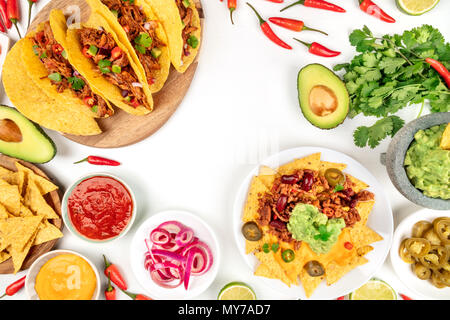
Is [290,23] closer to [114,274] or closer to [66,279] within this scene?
[114,274]

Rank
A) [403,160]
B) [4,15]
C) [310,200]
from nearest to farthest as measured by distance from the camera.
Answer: [403,160] < [310,200] < [4,15]

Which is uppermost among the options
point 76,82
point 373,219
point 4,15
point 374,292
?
point 4,15

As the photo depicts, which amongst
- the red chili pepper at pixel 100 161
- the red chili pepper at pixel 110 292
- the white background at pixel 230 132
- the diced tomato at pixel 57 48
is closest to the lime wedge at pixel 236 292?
the white background at pixel 230 132

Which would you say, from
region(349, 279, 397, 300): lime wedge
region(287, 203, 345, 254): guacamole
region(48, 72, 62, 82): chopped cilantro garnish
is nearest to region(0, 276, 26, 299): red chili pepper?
region(48, 72, 62, 82): chopped cilantro garnish

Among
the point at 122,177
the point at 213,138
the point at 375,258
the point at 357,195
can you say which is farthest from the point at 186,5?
the point at 375,258

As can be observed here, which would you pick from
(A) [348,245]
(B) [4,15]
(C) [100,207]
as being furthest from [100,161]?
(A) [348,245]
